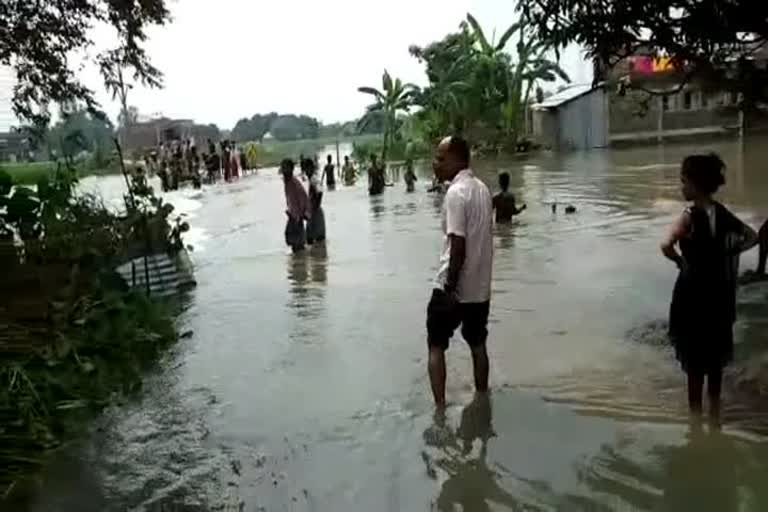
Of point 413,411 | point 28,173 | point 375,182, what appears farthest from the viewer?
point 375,182

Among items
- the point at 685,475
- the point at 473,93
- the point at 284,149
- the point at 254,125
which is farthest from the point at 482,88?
the point at 254,125

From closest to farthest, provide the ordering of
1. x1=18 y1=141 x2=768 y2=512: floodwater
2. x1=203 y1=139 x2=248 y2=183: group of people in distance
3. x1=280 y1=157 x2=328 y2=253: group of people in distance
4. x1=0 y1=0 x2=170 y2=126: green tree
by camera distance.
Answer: x1=18 y1=141 x2=768 y2=512: floodwater, x1=0 y1=0 x2=170 y2=126: green tree, x1=280 y1=157 x2=328 y2=253: group of people in distance, x1=203 y1=139 x2=248 y2=183: group of people in distance

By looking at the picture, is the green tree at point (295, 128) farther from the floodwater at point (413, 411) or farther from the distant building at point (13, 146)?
the floodwater at point (413, 411)

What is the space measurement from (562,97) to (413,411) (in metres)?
40.4

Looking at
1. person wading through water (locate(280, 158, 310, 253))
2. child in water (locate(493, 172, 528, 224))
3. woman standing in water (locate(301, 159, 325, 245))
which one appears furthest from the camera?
child in water (locate(493, 172, 528, 224))

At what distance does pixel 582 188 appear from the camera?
2305 centimetres

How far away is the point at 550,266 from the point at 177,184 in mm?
28784

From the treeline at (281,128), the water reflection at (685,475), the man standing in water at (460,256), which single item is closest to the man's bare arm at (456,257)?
the man standing in water at (460,256)

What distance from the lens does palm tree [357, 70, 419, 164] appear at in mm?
42200

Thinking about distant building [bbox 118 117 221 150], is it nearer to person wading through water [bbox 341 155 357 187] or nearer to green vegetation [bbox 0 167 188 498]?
person wading through water [bbox 341 155 357 187]

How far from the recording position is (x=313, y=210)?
50.1ft

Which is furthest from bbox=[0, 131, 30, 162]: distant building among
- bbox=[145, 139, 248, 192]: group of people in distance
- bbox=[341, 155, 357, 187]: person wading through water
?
bbox=[145, 139, 248, 192]: group of people in distance

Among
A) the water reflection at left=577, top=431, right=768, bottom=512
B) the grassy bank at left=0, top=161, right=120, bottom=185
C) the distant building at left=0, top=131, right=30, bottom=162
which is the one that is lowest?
the water reflection at left=577, top=431, right=768, bottom=512

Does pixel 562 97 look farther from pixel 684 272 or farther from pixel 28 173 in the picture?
pixel 684 272
